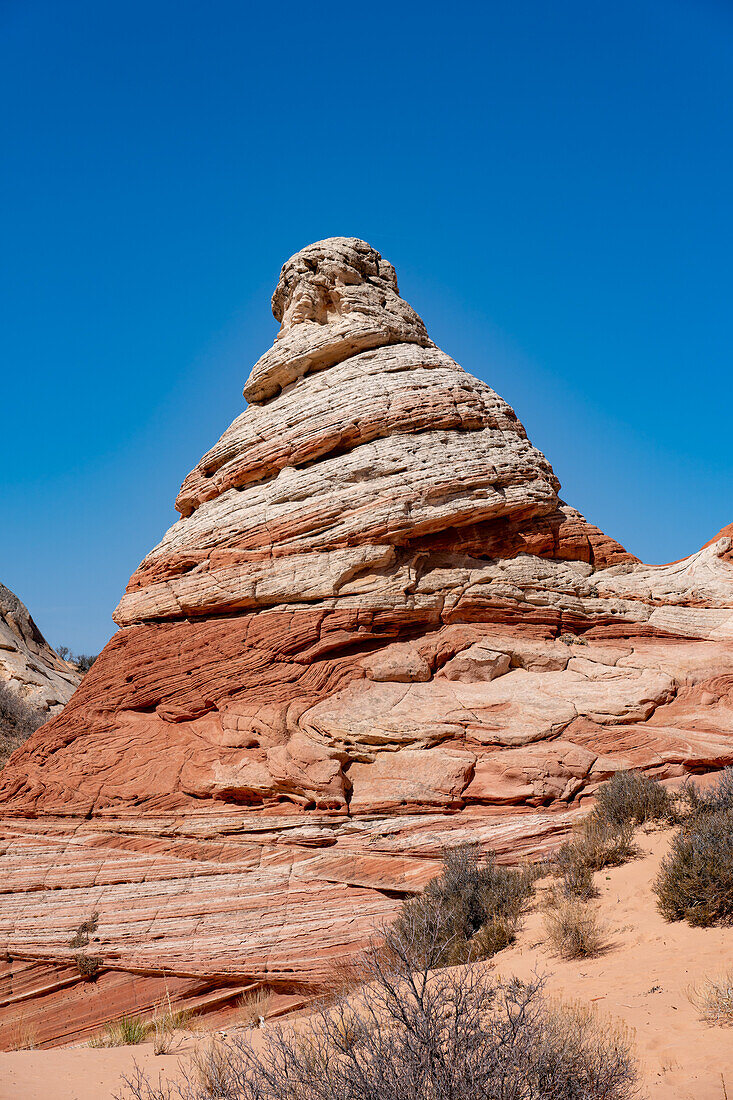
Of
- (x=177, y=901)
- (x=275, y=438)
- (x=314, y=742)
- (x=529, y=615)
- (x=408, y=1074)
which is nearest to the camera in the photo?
(x=408, y=1074)

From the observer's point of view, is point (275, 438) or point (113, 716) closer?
point (113, 716)

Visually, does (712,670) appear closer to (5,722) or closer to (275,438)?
(275,438)

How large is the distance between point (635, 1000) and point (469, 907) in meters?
2.96

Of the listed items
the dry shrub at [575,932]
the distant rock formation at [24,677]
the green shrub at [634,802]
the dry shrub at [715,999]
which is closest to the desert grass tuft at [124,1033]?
the dry shrub at [575,932]

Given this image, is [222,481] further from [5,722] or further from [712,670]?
[5,722]

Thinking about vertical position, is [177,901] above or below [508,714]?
below

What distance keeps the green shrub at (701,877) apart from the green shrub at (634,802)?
1.69 meters

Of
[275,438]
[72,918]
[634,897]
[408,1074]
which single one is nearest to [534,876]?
[634,897]

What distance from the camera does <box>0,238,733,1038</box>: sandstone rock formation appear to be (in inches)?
399

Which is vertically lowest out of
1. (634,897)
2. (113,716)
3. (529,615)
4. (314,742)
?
(634,897)

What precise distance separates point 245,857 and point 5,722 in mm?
16206

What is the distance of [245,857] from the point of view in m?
10.5

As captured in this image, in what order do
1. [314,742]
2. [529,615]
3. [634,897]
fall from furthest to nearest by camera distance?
[529,615]
[314,742]
[634,897]

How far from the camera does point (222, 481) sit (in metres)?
16.3
